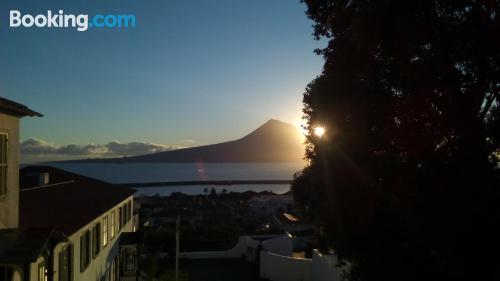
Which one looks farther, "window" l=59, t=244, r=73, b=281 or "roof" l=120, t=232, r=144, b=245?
"roof" l=120, t=232, r=144, b=245

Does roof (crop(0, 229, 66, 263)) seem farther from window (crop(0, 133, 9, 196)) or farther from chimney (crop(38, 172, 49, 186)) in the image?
chimney (crop(38, 172, 49, 186))

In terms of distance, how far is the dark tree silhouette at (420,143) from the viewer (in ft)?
20.5

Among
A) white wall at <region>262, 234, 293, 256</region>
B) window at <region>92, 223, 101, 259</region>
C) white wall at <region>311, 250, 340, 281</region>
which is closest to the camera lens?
window at <region>92, 223, 101, 259</region>

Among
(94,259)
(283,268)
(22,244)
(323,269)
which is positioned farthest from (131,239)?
(22,244)

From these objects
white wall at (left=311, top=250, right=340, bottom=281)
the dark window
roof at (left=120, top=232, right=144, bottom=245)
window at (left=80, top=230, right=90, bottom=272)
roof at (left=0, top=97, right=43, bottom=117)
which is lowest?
white wall at (left=311, top=250, right=340, bottom=281)

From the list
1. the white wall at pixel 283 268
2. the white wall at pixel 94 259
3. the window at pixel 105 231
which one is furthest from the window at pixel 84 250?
the white wall at pixel 283 268

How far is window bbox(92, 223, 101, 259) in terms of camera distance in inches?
545

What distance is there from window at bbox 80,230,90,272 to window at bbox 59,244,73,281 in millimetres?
1129

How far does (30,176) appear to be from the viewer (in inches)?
703

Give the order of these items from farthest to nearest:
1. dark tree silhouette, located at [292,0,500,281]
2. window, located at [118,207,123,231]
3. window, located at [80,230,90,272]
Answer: window, located at [118,207,123,231] → window, located at [80,230,90,272] → dark tree silhouette, located at [292,0,500,281]

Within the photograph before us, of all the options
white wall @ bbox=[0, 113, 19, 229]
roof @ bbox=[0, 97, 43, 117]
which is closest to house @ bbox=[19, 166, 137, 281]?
white wall @ bbox=[0, 113, 19, 229]

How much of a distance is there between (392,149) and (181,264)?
62.9 feet

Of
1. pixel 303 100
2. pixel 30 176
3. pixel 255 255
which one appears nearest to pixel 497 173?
pixel 303 100

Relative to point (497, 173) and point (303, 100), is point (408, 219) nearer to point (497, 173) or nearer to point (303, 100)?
point (497, 173)
